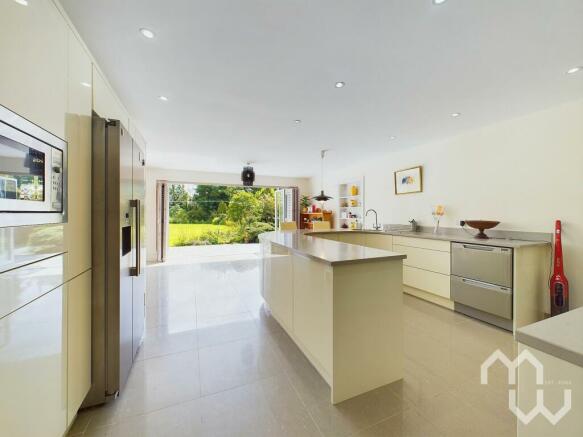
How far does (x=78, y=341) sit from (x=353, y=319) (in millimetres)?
1621

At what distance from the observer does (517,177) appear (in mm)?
2891

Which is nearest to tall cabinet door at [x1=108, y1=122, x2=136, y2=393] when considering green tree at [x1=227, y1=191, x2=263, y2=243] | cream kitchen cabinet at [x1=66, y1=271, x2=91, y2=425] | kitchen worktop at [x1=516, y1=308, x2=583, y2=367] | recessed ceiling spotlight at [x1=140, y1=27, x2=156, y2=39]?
cream kitchen cabinet at [x1=66, y1=271, x2=91, y2=425]

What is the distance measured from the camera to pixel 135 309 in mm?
1937

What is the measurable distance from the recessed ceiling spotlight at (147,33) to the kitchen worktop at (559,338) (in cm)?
233

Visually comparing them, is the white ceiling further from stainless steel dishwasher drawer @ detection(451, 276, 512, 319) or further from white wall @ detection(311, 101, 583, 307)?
stainless steel dishwasher drawer @ detection(451, 276, 512, 319)

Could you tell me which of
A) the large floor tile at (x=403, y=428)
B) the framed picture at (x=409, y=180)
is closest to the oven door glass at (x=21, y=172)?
the large floor tile at (x=403, y=428)

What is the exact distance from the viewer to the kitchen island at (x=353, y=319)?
1.56 metres

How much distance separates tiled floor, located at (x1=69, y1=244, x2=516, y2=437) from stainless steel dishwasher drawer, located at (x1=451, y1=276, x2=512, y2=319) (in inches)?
8.1

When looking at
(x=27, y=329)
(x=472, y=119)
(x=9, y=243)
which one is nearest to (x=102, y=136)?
(x=9, y=243)

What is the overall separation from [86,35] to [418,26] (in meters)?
2.18

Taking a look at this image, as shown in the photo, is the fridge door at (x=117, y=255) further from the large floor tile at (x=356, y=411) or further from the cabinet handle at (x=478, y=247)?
the cabinet handle at (x=478, y=247)

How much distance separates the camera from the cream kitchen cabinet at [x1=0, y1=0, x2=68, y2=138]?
2.77 ft

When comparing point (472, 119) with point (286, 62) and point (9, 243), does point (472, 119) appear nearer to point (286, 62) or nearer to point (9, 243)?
point (286, 62)

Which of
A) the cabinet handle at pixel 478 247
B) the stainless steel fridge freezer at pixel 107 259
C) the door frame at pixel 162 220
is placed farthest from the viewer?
the door frame at pixel 162 220
